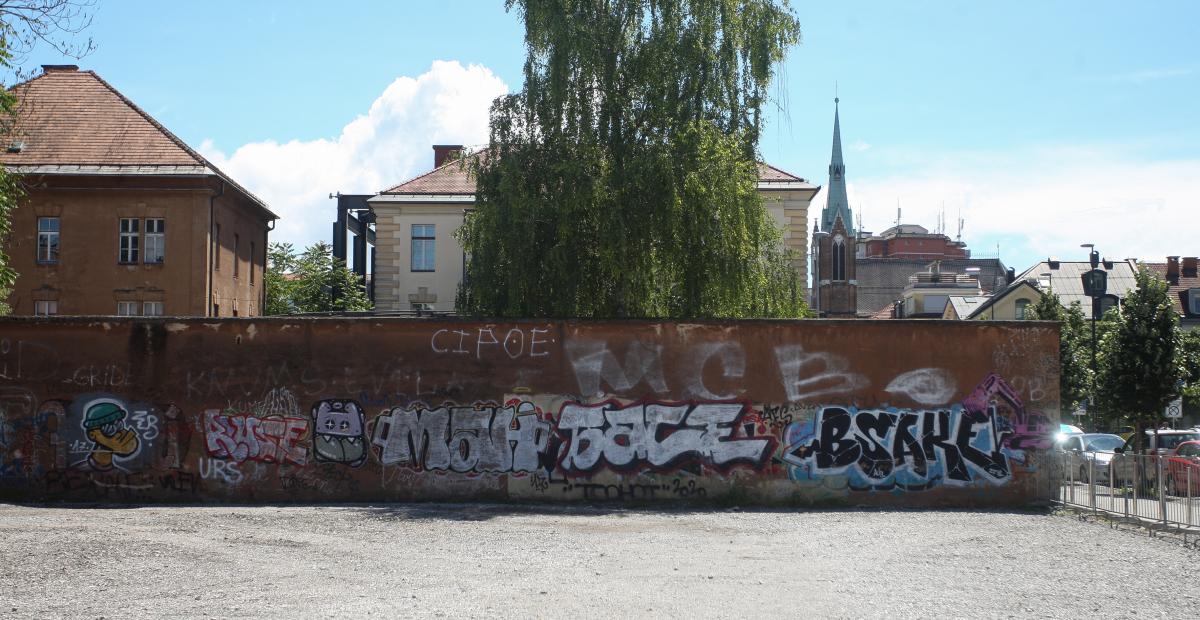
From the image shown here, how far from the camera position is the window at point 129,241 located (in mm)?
33500

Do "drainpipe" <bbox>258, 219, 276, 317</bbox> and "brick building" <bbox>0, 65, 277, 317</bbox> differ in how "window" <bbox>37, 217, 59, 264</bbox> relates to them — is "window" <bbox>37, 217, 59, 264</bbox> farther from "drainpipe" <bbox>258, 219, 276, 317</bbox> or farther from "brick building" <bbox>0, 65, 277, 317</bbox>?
"drainpipe" <bbox>258, 219, 276, 317</bbox>

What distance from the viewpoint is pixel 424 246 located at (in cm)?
4072

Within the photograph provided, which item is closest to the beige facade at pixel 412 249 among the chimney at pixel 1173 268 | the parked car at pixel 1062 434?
the parked car at pixel 1062 434

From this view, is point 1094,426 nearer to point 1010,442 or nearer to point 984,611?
point 1010,442

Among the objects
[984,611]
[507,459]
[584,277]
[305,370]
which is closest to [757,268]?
[584,277]

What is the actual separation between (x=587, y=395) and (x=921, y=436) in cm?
501

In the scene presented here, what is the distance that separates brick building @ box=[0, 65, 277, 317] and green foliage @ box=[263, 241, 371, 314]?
397 inches

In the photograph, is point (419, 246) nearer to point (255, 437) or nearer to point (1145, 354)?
point (1145, 354)

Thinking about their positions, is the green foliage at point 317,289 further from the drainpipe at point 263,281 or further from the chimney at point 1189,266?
the chimney at point 1189,266

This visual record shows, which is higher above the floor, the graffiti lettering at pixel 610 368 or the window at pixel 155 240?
the window at pixel 155 240

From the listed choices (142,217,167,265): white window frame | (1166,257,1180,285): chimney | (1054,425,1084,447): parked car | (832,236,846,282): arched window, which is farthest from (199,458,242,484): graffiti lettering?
(832,236,846,282): arched window

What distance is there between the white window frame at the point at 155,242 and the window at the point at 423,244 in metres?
9.74

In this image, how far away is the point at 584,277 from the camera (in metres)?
21.1

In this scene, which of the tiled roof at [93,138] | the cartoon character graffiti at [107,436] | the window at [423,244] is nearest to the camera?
the cartoon character graffiti at [107,436]
